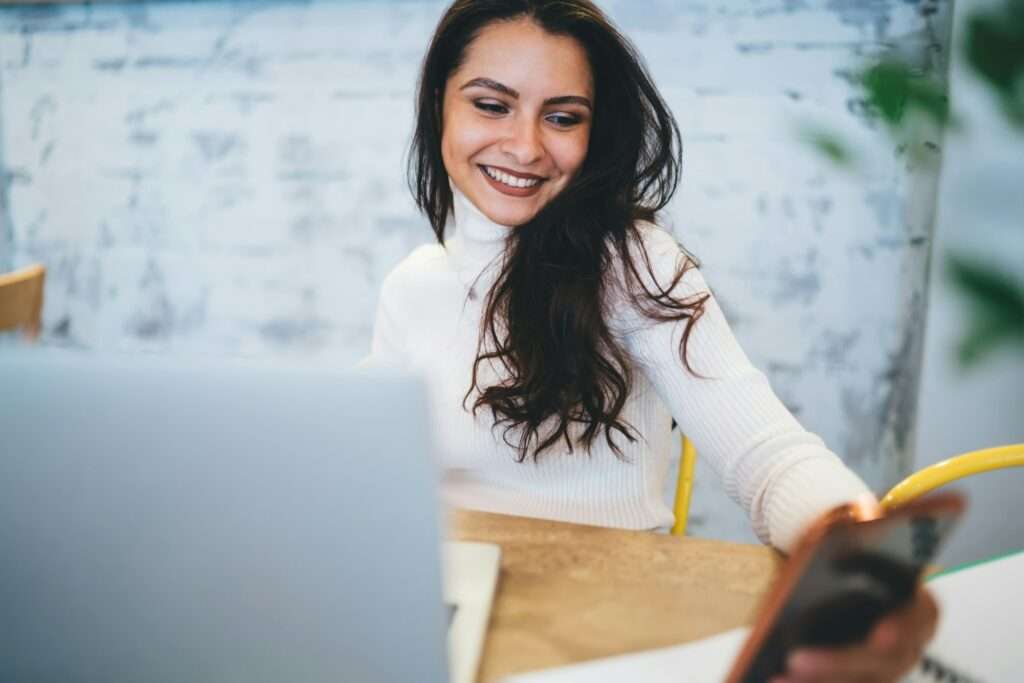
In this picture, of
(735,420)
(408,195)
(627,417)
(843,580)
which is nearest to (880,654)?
(843,580)

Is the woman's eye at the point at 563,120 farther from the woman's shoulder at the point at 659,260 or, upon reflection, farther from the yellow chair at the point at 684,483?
the yellow chair at the point at 684,483

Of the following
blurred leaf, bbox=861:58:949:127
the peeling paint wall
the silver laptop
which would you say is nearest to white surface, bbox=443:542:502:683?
the silver laptop

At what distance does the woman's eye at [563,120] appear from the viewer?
41.9 inches

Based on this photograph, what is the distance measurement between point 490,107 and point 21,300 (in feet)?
3.00

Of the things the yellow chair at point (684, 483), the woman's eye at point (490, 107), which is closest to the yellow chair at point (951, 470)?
the yellow chair at point (684, 483)

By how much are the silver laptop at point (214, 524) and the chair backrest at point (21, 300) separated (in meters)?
1.03

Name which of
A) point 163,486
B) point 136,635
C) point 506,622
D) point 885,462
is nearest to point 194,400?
point 163,486

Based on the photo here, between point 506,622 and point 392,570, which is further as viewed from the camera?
point 506,622

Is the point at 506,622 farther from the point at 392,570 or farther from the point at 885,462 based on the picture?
the point at 885,462

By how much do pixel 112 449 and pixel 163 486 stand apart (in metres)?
0.03

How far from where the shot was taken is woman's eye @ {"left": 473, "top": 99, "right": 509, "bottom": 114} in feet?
3.50

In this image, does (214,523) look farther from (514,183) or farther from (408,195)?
(408,195)

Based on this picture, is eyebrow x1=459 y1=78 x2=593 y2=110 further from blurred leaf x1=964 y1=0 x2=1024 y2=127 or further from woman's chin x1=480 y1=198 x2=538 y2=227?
blurred leaf x1=964 y1=0 x2=1024 y2=127

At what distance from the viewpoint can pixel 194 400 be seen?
32 centimetres
